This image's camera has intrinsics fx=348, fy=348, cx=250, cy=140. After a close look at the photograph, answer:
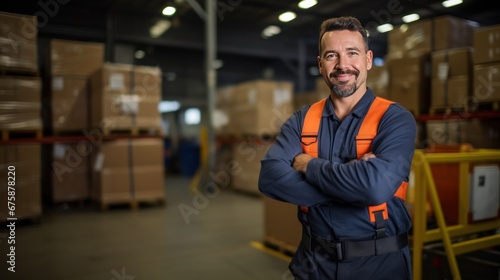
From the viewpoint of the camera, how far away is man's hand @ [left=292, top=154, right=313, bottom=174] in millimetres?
1635

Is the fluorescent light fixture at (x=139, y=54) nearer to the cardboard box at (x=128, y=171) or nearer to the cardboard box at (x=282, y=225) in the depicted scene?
the cardboard box at (x=128, y=171)

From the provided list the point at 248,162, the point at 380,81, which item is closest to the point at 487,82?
the point at 380,81

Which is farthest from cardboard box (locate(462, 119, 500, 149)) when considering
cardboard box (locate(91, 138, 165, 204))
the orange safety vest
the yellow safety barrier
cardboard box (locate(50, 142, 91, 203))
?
cardboard box (locate(50, 142, 91, 203))

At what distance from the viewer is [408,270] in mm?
1610

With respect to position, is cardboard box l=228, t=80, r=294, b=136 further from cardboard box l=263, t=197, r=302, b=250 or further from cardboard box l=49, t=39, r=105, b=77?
cardboard box l=263, t=197, r=302, b=250

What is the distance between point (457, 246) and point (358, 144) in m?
1.72

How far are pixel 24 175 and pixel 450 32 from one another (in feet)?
21.7

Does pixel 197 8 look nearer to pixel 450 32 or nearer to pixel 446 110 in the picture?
pixel 450 32

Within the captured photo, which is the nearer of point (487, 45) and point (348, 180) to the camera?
point (348, 180)

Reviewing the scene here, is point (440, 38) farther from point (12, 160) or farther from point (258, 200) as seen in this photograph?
point (12, 160)

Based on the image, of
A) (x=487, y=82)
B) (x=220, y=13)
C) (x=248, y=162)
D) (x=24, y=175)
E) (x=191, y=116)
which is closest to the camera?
(x=487, y=82)

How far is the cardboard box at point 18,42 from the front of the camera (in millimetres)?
4639

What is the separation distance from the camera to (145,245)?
14.4 feet

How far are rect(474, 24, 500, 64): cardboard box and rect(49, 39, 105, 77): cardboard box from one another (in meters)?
6.34
